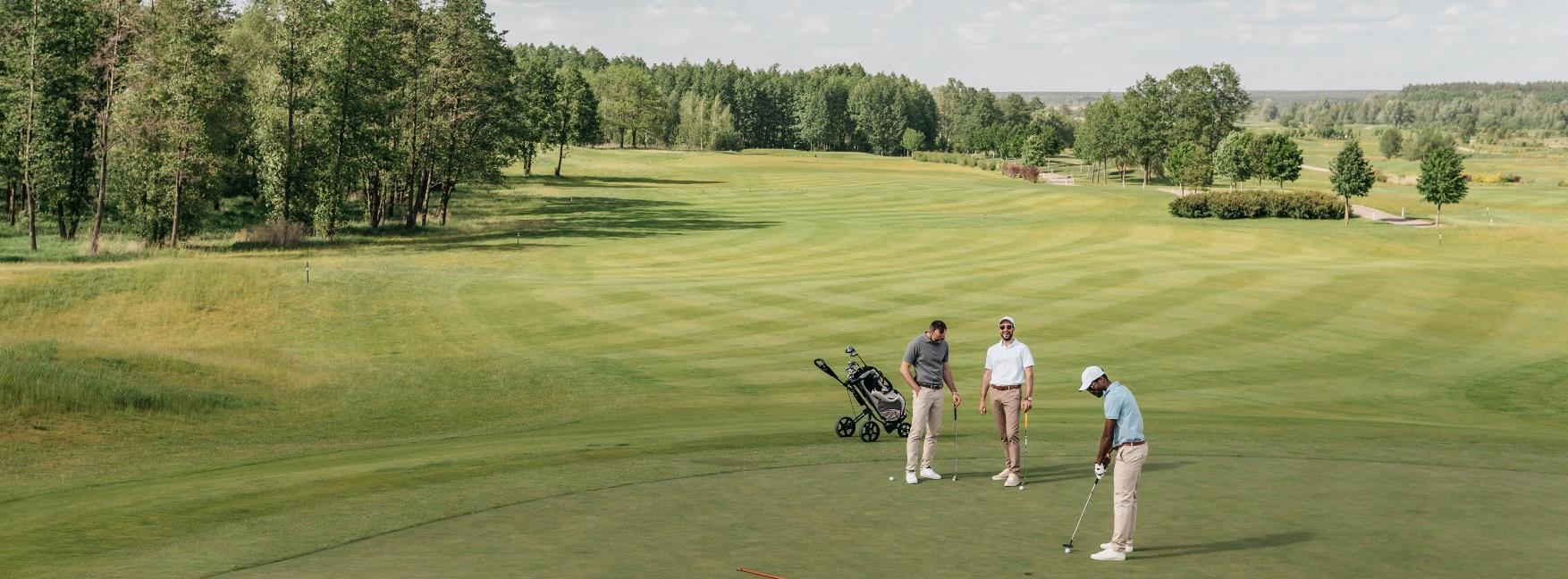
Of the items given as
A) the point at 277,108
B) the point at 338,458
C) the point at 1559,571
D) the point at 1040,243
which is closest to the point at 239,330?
the point at 338,458

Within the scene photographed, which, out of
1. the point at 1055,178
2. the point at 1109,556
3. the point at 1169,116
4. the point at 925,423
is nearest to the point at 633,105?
the point at 1055,178

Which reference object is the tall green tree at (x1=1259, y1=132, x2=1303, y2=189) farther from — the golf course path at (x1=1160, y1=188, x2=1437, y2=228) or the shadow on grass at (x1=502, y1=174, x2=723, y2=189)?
the shadow on grass at (x1=502, y1=174, x2=723, y2=189)

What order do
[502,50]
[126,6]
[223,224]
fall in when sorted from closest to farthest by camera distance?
[126,6], [223,224], [502,50]

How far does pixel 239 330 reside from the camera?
40.0 m

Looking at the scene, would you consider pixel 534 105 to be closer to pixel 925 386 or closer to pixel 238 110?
pixel 238 110

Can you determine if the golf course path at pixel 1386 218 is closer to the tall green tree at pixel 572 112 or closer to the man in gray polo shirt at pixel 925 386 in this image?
the man in gray polo shirt at pixel 925 386

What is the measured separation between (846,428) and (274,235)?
53.3 m

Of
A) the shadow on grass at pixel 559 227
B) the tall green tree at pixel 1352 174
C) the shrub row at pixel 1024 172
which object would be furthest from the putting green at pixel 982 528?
the shrub row at pixel 1024 172

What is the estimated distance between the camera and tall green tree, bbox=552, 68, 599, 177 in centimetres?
14800

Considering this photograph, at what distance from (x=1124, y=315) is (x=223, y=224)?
59008 millimetres

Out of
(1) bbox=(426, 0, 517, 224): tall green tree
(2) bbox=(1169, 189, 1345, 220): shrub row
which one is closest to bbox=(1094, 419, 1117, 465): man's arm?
(1) bbox=(426, 0, 517, 224): tall green tree

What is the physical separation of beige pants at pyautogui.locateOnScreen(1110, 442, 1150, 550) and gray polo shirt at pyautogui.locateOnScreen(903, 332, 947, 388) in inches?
154

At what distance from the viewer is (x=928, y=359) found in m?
17.0

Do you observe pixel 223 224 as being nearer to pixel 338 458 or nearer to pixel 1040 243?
pixel 1040 243
